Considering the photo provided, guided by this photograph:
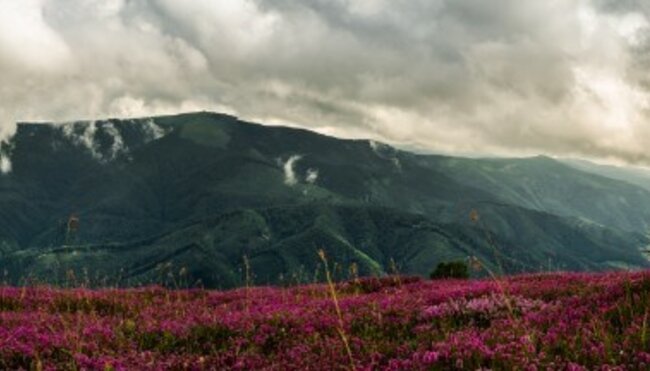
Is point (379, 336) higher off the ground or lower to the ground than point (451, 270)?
higher

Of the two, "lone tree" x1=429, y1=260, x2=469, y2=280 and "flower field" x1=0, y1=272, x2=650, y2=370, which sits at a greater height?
"flower field" x1=0, y1=272, x2=650, y2=370

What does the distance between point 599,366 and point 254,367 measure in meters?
4.14

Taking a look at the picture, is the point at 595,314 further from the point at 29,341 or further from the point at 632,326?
the point at 29,341

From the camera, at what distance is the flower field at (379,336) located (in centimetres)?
786

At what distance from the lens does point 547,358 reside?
7547 millimetres

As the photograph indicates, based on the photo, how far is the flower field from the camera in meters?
7.86

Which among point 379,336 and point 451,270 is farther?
point 451,270

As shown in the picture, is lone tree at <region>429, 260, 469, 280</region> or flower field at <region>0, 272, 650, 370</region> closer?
flower field at <region>0, 272, 650, 370</region>

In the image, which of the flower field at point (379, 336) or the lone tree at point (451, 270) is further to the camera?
the lone tree at point (451, 270)

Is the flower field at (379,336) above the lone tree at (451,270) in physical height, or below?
above

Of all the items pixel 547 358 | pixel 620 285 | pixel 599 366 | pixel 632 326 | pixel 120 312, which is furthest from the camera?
pixel 120 312

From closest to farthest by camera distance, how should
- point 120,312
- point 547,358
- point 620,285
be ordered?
1. point 547,358
2. point 620,285
3. point 120,312

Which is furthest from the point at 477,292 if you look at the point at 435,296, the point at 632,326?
the point at 632,326

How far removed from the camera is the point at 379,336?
33.6ft
